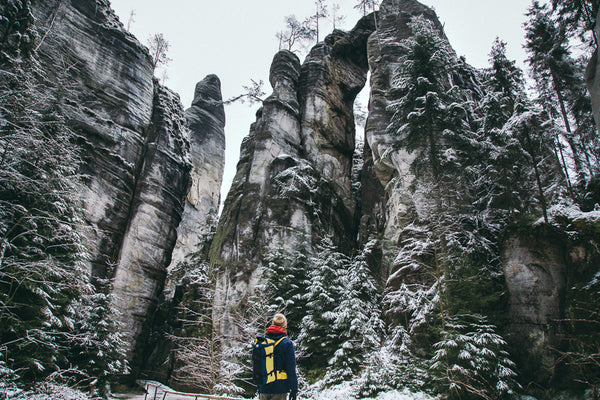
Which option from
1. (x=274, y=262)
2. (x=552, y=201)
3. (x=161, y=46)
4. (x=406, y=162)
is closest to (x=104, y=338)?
(x=274, y=262)

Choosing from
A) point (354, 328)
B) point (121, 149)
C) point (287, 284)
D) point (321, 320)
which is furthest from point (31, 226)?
point (121, 149)

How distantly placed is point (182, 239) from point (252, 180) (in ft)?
65.3

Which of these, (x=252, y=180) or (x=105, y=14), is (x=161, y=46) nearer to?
(x=105, y=14)

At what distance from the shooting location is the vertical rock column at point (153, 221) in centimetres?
2138

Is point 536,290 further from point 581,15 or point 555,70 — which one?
point 555,70

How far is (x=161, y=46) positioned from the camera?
43.8 m

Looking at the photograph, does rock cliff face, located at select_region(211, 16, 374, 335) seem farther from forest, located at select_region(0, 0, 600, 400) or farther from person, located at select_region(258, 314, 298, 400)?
person, located at select_region(258, 314, 298, 400)

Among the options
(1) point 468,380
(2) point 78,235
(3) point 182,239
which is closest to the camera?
(1) point 468,380

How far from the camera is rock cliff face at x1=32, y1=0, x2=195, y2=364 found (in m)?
21.3

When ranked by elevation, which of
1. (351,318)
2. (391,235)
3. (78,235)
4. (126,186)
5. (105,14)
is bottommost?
(351,318)

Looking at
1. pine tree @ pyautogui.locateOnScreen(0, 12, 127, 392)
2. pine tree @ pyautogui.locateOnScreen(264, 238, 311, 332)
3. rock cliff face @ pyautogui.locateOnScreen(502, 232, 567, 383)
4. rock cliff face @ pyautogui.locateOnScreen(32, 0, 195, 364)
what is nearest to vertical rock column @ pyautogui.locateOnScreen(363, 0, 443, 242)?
pine tree @ pyautogui.locateOnScreen(264, 238, 311, 332)

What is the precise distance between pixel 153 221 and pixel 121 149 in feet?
18.3

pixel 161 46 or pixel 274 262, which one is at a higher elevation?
pixel 161 46

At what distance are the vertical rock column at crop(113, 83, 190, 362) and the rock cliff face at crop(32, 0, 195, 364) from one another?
0.06 meters
